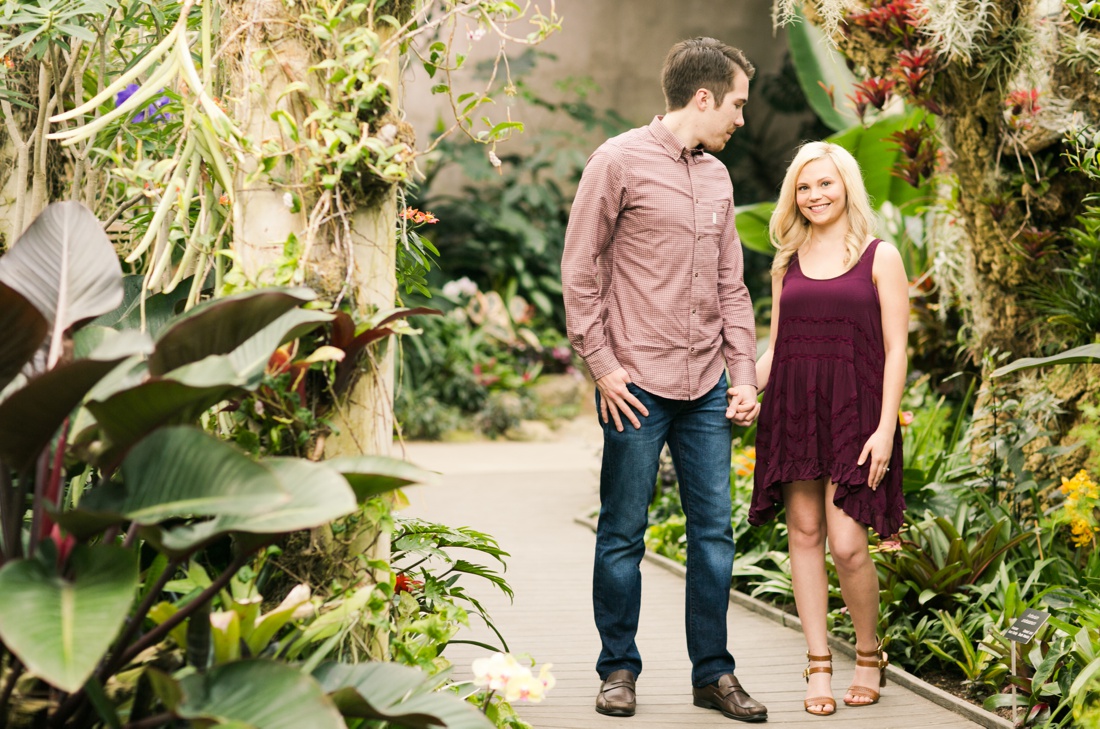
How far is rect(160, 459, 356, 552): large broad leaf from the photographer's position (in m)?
1.58

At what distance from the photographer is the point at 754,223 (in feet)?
21.8

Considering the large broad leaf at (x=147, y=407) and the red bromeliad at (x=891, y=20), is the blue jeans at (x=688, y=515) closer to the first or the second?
the large broad leaf at (x=147, y=407)

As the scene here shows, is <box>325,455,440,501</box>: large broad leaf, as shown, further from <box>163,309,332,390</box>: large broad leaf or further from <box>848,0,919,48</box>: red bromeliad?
<box>848,0,919,48</box>: red bromeliad

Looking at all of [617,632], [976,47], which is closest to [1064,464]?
[976,47]

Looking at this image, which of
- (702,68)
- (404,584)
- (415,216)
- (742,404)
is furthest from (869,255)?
(404,584)

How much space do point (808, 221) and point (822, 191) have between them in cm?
15

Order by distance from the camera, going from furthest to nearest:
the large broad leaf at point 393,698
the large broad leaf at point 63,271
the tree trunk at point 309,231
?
the tree trunk at point 309,231, the large broad leaf at point 63,271, the large broad leaf at point 393,698

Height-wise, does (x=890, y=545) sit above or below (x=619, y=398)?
below

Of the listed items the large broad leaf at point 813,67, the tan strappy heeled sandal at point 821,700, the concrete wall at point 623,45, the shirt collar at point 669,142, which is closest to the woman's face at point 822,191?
the shirt collar at point 669,142

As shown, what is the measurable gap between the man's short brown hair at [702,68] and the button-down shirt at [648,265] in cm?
12

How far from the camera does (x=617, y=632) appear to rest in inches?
118

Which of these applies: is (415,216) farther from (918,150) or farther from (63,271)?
(918,150)

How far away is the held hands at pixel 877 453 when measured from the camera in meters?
2.92

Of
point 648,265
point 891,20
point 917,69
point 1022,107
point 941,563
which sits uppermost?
point 891,20
